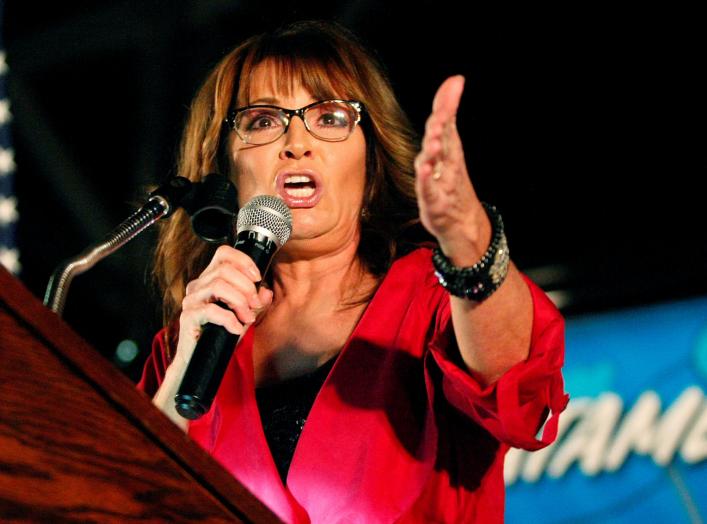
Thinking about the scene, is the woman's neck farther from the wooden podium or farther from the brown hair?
the wooden podium

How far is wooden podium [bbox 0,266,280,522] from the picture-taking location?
77 cm

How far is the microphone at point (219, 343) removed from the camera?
3.76 ft

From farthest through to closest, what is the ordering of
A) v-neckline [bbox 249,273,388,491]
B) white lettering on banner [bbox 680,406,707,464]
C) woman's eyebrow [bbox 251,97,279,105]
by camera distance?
white lettering on banner [bbox 680,406,707,464]
woman's eyebrow [bbox 251,97,279,105]
v-neckline [bbox 249,273,388,491]

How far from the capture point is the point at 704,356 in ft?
10.7

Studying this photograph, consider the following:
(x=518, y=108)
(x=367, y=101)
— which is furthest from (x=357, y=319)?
(x=518, y=108)

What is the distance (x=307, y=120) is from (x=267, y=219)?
1.77 feet

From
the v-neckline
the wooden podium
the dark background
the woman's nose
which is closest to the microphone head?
the v-neckline

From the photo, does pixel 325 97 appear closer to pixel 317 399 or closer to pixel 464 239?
pixel 317 399

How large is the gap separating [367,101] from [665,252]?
1808 millimetres

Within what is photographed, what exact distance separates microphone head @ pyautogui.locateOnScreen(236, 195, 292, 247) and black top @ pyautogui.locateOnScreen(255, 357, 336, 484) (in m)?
0.35

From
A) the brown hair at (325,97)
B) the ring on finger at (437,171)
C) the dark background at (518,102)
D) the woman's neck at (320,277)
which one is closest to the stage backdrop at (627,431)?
the dark background at (518,102)

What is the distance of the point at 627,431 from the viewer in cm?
335

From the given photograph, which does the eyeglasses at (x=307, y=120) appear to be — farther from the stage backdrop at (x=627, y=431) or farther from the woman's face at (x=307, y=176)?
the stage backdrop at (x=627, y=431)

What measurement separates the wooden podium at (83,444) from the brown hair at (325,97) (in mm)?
1109
